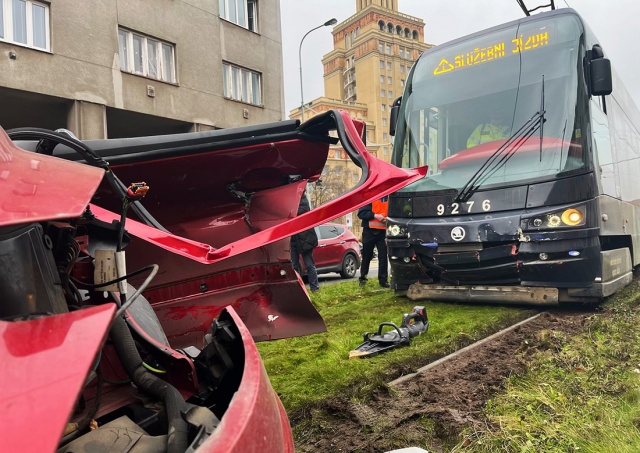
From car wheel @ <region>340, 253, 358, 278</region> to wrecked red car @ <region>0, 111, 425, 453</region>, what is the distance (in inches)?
366

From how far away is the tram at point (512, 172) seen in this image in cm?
524

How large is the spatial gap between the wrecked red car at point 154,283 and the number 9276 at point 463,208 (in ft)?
9.02

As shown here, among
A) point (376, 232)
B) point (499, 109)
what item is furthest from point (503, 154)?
point (376, 232)

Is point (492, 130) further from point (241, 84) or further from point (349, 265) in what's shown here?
point (241, 84)

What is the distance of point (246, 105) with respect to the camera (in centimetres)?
1895

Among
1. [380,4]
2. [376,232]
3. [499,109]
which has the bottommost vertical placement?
[376,232]

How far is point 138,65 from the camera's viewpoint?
15.5m

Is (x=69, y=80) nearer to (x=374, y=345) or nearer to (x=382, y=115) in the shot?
(x=374, y=345)

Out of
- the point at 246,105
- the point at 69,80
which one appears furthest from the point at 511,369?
the point at 246,105

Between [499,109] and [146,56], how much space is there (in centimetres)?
1320

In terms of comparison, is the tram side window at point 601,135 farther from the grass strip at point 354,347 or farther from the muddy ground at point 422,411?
the muddy ground at point 422,411

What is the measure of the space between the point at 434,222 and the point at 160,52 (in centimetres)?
1354

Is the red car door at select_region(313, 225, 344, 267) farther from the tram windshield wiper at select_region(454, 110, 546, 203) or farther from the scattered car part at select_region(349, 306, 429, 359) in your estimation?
the scattered car part at select_region(349, 306, 429, 359)

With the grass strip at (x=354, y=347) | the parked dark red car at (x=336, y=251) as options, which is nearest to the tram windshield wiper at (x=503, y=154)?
the grass strip at (x=354, y=347)
